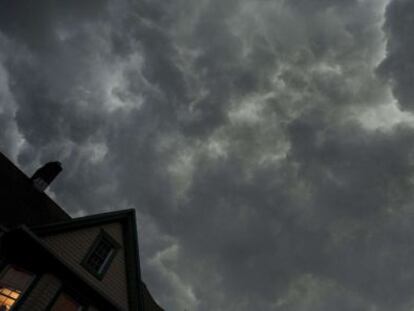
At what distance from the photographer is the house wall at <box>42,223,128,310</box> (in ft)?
46.9

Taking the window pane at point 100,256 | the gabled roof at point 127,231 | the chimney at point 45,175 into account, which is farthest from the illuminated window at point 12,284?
the chimney at point 45,175

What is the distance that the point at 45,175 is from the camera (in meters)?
20.0

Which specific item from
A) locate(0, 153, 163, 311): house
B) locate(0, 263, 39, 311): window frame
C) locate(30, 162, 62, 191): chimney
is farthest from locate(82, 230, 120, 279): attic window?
locate(30, 162, 62, 191): chimney

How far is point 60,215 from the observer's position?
59.4 ft

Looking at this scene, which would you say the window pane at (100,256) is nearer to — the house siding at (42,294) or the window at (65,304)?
the window at (65,304)

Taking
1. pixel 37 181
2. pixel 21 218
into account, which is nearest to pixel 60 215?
pixel 37 181

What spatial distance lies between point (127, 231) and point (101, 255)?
2.39 m

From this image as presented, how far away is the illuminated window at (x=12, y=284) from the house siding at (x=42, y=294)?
40 centimetres

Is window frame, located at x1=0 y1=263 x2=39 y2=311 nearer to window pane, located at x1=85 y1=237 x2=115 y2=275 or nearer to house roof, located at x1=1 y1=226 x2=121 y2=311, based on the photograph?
house roof, located at x1=1 y1=226 x2=121 y2=311

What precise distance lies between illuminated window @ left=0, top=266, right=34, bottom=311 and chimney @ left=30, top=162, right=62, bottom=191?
695cm

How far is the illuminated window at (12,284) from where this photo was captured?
1208 cm

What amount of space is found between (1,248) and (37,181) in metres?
7.06

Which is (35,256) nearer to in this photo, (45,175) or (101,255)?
(101,255)

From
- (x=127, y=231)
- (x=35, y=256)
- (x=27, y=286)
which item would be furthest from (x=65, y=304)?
(x=127, y=231)
